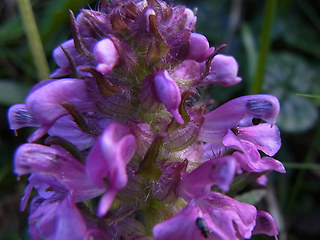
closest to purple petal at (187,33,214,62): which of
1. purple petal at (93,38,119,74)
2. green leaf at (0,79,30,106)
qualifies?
purple petal at (93,38,119,74)

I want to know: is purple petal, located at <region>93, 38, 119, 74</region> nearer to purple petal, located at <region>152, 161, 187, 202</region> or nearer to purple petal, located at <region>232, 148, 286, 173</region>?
purple petal, located at <region>152, 161, 187, 202</region>

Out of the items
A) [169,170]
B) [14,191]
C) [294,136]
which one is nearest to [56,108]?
[169,170]

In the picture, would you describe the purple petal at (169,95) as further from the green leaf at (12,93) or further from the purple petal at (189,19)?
the green leaf at (12,93)

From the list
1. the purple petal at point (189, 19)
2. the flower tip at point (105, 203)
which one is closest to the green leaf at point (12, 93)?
the purple petal at point (189, 19)

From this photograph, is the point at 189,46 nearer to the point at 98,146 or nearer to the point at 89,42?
the point at 89,42

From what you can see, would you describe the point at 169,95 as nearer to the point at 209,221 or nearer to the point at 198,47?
the point at 198,47
